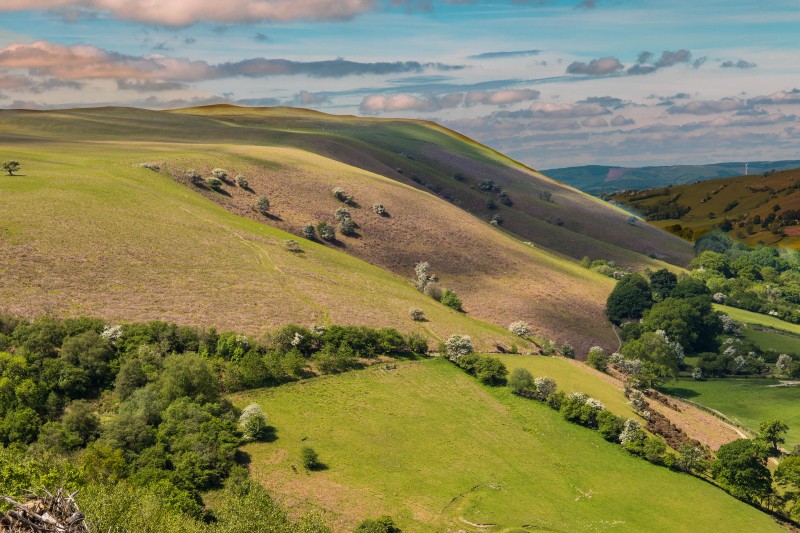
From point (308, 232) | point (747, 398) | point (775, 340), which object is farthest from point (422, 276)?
point (775, 340)

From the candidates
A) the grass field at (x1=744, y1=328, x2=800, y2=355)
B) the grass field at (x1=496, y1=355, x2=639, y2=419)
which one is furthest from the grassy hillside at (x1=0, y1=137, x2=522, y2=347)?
the grass field at (x1=744, y1=328, x2=800, y2=355)

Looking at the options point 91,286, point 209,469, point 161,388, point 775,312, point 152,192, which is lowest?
point 775,312

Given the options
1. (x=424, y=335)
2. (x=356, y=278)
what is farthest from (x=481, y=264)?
(x=424, y=335)

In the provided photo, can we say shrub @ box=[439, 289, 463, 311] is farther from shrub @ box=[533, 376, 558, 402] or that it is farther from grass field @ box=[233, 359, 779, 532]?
grass field @ box=[233, 359, 779, 532]

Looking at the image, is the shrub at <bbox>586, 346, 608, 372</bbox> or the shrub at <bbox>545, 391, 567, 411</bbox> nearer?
the shrub at <bbox>545, 391, 567, 411</bbox>

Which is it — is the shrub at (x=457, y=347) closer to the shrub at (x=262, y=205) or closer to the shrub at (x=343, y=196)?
the shrub at (x=262, y=205)

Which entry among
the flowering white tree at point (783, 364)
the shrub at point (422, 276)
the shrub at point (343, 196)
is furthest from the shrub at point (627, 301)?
the shrub at point (343, 196)

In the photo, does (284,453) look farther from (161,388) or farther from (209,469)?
(161,388)
